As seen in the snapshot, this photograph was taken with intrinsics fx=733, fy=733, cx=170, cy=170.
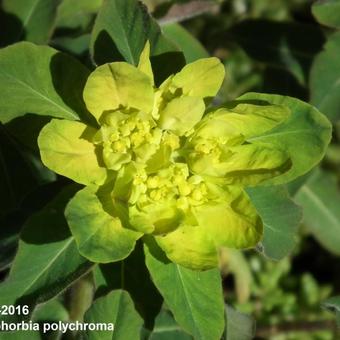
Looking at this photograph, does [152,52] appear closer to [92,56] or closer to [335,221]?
[92,56]

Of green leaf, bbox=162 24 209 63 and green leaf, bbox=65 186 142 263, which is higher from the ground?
green leaf, bbox=65 186 142 263

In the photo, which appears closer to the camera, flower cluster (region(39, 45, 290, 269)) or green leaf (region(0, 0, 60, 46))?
flower cluster (region(39, 45, 290, 269))

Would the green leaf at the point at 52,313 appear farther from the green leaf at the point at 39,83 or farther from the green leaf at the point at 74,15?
the green leaf at the point at 74,15

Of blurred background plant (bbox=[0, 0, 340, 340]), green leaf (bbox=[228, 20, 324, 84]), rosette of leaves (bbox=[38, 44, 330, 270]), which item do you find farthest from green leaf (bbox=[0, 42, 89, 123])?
green leaf (bbox=[228, 20, 324, 84])

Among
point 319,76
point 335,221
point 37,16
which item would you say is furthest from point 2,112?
point 335,221

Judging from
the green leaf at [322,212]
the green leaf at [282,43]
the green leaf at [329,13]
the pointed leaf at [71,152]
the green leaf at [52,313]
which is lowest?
the green leaf at [322,212]

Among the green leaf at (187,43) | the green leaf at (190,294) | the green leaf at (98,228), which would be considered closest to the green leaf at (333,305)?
the green leaf at (190,294)

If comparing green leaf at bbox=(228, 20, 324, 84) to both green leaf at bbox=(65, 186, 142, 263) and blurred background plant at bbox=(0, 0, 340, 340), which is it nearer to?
blurred background plant at bbox=(0, 0, 340, 340)
